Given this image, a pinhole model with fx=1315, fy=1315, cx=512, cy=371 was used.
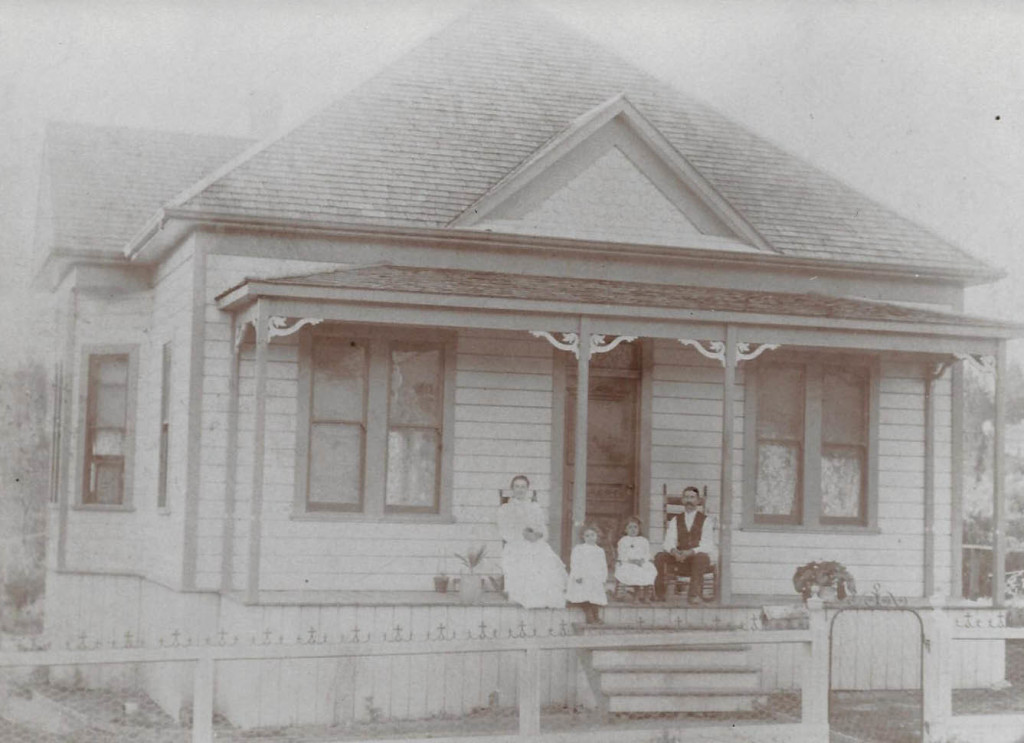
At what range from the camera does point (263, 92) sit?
71.3 ft

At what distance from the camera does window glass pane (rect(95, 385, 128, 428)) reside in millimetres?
16875

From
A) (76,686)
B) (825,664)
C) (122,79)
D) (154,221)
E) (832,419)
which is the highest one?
(122,79)

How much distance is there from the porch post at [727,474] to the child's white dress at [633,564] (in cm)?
74

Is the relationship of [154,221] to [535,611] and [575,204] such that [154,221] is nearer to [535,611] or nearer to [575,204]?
[575,204]

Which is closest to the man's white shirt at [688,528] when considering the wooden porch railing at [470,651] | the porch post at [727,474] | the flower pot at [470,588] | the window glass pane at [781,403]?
the porch post at [727,474]

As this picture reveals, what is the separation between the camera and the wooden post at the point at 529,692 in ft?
30.2

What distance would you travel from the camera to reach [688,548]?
14359 mm

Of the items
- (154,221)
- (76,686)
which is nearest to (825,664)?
(154,221)

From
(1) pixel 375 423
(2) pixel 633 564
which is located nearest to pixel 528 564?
(2) pixel 633 564

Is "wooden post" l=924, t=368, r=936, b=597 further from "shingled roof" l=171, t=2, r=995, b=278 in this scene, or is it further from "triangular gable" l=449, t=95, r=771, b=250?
"triangular gable" l=449, t=95, r=771, b=250

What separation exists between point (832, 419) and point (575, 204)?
408 centimetres

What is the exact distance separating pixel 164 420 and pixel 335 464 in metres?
2.47

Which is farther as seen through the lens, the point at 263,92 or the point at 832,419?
the point at 263,92

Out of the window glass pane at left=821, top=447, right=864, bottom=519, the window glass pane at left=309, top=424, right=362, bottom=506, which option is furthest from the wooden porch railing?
the window glass pane at left=821, top=447, right=864, bottom=519
